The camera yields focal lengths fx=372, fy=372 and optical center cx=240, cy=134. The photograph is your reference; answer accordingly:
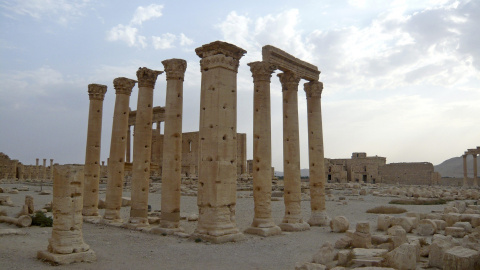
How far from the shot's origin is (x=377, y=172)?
189ft

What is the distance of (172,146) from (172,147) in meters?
0.04

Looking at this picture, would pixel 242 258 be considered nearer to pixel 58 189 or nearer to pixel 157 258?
pixel 157 258

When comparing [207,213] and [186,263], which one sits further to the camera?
[207,213]

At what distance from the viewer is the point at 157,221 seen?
15.3 m

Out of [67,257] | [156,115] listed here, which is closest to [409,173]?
[156,115]

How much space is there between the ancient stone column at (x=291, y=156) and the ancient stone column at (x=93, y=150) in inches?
323

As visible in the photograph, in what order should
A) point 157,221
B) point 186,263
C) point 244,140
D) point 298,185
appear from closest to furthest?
point 186,263 < point 298,185 < point 157,221 < point 244,140

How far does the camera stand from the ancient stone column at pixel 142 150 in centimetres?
1391

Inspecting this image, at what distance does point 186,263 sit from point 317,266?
3.07 m

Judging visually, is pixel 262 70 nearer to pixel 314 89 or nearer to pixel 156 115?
pixel 314 89

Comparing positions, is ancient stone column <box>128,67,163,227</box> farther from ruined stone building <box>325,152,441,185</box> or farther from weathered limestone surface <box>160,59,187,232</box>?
ruined stone building <box>325,152,441,185</box>

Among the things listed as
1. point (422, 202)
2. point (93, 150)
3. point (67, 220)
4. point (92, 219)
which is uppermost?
point (93, 150)

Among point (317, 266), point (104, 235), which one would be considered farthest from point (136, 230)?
point (317, 266)

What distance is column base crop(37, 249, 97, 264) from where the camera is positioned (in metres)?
8.09
